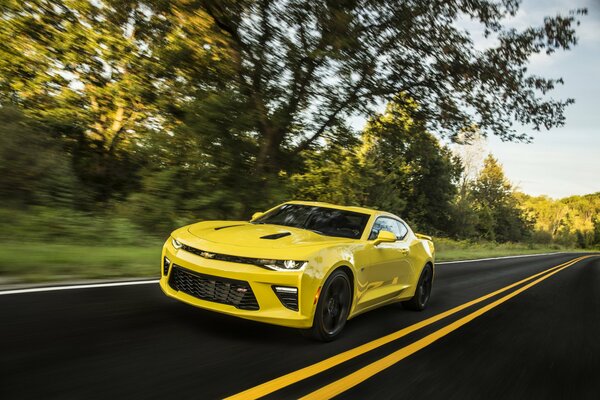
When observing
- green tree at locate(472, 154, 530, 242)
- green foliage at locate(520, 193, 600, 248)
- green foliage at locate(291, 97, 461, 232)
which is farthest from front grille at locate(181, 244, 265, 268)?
green foliage at locate(520, 193, 600, 248)

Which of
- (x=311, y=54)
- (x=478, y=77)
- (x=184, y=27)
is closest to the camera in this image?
(x=311, y=54)

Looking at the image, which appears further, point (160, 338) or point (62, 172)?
point (62, 172)

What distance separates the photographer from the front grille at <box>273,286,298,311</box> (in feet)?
14.5

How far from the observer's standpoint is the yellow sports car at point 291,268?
174 inches

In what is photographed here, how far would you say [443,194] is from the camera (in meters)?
47.2

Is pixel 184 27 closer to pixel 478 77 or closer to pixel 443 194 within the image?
pixel 478 77

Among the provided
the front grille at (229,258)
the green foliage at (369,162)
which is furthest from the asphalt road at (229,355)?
the green foliage at (369,162)

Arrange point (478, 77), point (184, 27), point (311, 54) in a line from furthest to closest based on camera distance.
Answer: point (478, 77), point (184, 27), point (311, 54)

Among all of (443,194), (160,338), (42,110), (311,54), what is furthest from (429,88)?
(443,194)

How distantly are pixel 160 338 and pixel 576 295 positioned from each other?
35.6 ft

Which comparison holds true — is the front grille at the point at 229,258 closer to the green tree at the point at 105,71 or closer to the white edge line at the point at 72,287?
the white edge line at the point at 72,287

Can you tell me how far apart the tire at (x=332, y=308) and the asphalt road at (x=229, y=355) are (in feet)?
0.50

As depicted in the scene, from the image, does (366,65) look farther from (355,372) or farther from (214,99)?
(355,372)

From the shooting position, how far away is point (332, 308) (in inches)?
194
